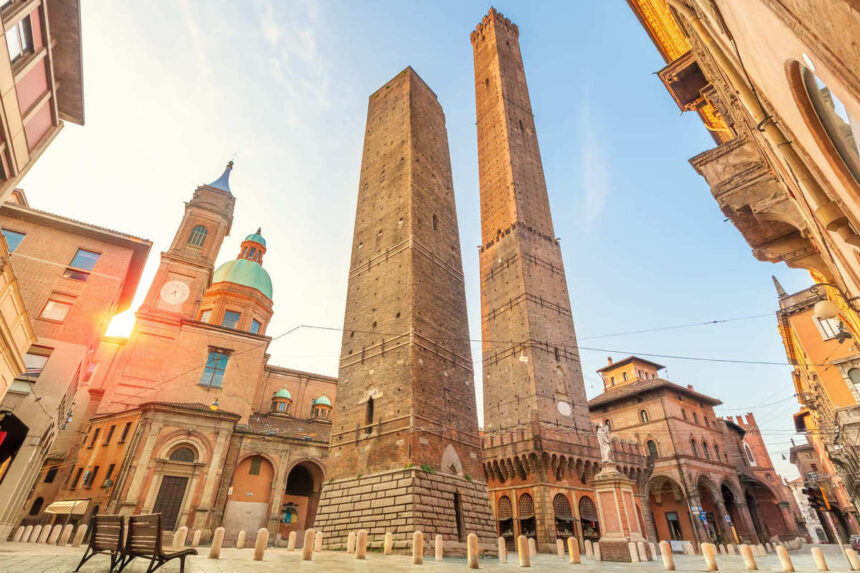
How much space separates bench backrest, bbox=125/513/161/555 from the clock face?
27481 mm

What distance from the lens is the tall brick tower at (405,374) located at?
46.3 feet

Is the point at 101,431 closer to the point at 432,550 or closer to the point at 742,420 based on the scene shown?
the point at 432,550

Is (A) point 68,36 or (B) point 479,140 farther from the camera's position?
(B) point 479,140

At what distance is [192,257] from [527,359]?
24891 mm

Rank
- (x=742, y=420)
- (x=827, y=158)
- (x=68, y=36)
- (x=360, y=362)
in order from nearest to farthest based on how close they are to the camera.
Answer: (x=827, y=158) → (x=68, y=36) → (x=360, y=362) → (x=742, y=420)

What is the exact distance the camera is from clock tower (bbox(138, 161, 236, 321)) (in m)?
28.4

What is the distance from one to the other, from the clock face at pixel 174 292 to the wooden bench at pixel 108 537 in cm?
2659

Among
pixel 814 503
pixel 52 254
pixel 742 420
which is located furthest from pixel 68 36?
pixel 742 420

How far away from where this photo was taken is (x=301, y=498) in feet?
81.1

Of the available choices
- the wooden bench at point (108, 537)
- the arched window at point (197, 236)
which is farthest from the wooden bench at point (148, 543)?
the arched window at point (197, 236)

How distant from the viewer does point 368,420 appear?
52.9 ft

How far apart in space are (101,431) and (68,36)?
21066mm

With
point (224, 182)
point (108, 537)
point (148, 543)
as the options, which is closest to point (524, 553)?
point (148, 543)

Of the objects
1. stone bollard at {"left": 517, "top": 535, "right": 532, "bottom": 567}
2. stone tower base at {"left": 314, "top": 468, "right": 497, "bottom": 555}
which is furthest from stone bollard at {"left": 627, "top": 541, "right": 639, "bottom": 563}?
stone bollard at {"left": 517, "top": 535, "right": 532, "bottom": 567}
